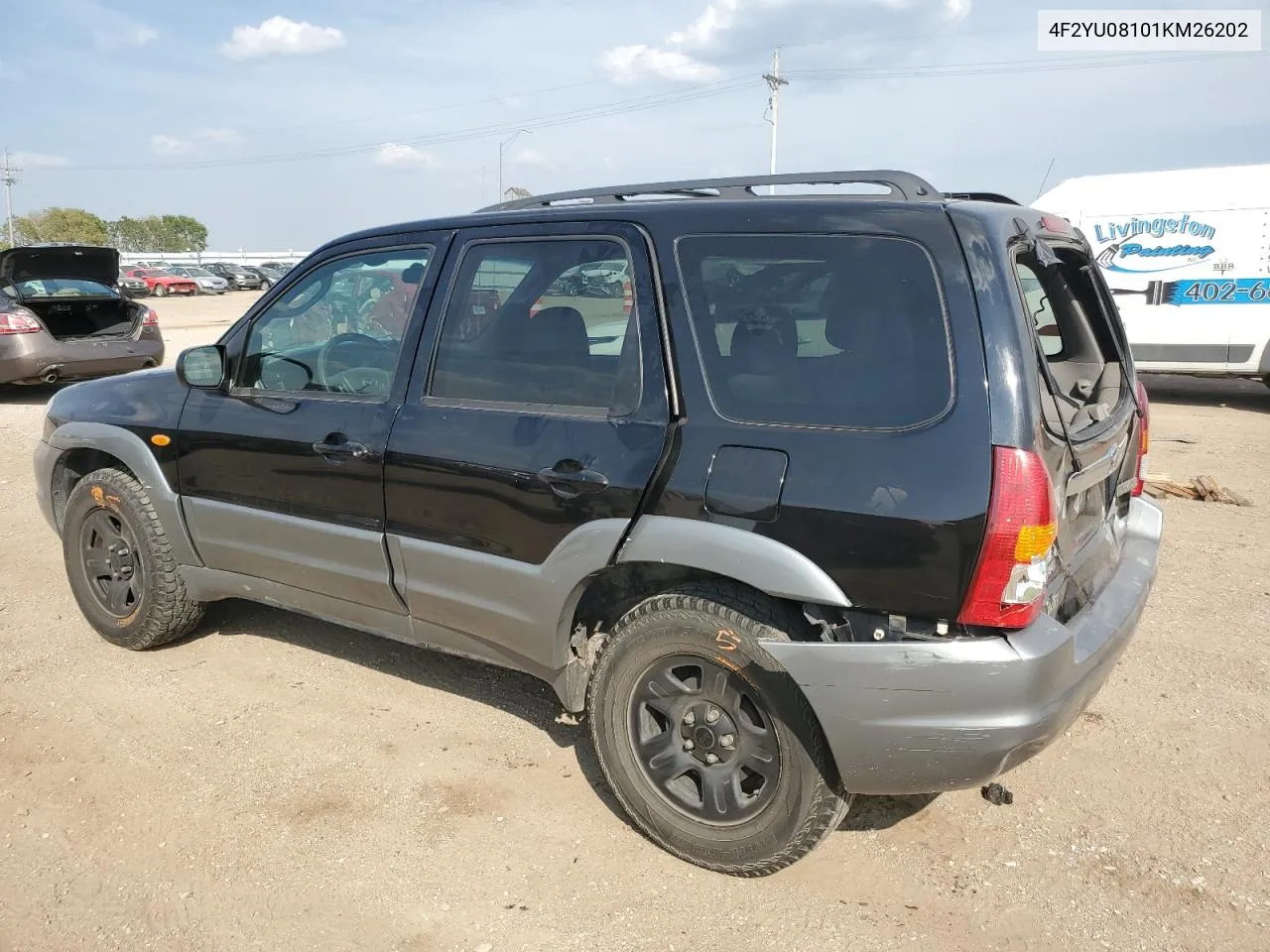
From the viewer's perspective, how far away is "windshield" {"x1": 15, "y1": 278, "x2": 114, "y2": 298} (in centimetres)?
1083

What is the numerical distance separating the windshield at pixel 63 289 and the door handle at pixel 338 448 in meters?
9.48

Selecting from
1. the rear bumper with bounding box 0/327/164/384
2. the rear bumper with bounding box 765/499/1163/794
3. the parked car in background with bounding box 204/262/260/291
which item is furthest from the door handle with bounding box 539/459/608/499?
the parked car in background with bounding box 204/262/260/291

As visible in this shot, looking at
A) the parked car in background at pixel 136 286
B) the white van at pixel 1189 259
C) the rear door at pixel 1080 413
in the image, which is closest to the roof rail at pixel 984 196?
A: the rear door at pixel 1080 413

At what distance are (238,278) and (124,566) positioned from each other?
5555 centimetres

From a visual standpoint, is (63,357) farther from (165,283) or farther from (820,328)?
(165,283)

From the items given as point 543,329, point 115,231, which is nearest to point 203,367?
point 543,329

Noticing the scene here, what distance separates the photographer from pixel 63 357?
1039cm

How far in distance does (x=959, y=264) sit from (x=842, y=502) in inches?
25.5

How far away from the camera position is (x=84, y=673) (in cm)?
406

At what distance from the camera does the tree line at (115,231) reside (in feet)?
272

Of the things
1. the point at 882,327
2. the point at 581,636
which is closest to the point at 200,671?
the point at 581,636

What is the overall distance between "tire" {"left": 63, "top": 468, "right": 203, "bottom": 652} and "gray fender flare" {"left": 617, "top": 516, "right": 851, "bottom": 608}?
2.35 metres

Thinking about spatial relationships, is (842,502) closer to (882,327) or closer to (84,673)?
(882,327)

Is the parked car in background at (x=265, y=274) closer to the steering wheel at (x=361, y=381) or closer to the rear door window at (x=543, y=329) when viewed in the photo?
the steering wheel at (x=361, y=381)
